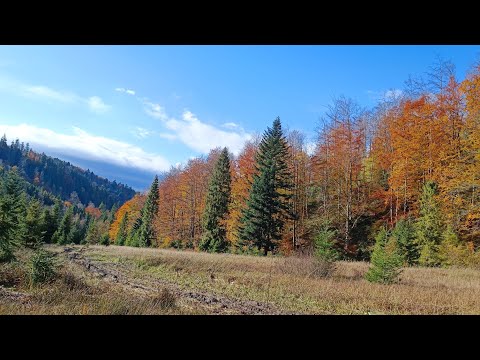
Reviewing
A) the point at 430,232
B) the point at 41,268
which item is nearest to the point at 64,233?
the point at 41,268

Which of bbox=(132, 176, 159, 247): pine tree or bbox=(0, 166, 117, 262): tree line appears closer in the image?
bbox=(0, 166, 117, 262): tree line

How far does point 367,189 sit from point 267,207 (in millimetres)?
8857

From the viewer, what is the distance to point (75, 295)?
802cm

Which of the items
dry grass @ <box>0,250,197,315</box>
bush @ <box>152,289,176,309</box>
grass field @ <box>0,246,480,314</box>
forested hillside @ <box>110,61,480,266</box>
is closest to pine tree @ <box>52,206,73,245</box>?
forested hillside @ <box>110,61,480,266</box>

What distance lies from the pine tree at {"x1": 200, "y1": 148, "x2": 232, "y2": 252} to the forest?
0.38 ft

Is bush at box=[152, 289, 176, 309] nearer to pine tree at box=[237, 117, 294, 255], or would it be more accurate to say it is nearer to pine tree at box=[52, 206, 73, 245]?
pine tree at box=[237, 117, 294, 255]

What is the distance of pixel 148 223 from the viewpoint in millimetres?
48812

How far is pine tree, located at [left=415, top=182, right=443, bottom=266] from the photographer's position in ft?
62.1

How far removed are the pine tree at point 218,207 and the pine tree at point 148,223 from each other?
48.2 ft

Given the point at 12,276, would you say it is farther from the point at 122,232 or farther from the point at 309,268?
the point at 122,232
